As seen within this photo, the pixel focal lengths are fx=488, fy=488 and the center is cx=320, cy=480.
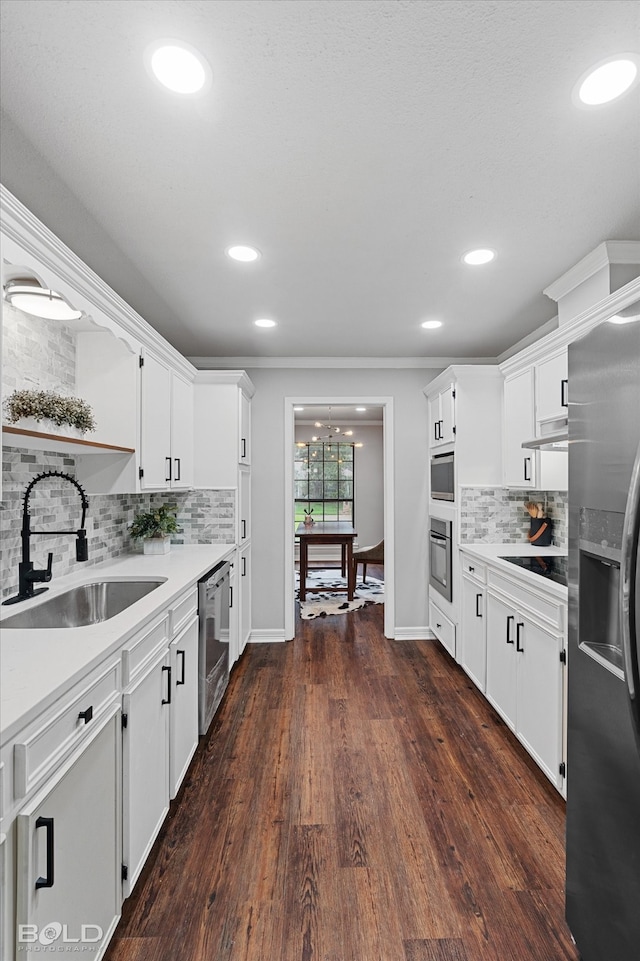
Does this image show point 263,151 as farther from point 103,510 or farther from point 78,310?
point 103,510

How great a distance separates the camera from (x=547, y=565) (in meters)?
2.80

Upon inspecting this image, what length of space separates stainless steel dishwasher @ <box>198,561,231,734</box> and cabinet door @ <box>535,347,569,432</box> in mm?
2205

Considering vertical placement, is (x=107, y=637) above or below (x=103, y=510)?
below

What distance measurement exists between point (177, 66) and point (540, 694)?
2779 millimetres

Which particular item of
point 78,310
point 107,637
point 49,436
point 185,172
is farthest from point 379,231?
point 107,637

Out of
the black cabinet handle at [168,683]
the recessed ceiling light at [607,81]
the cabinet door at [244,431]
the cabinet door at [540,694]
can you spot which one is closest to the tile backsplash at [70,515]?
the cabinet door at [244,431]

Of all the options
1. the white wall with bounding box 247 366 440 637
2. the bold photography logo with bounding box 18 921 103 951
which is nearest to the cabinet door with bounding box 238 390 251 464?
the white wall with bounding box 247 366 440 637

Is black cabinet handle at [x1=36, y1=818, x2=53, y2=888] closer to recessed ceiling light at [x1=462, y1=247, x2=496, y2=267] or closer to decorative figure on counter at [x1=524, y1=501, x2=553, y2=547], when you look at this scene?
recessed ceiling light at [x1=462, y1=247, x2=496, y2=267]

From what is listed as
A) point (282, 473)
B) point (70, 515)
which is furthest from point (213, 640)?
point (282, 473)

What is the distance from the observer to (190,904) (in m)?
1.66

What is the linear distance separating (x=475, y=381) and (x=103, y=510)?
2.78 meters

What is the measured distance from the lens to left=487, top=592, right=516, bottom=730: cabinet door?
2699 millimetres

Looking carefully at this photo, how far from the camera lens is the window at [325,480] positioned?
347 inches

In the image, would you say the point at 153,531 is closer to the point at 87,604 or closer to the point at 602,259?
the point at 87,604
